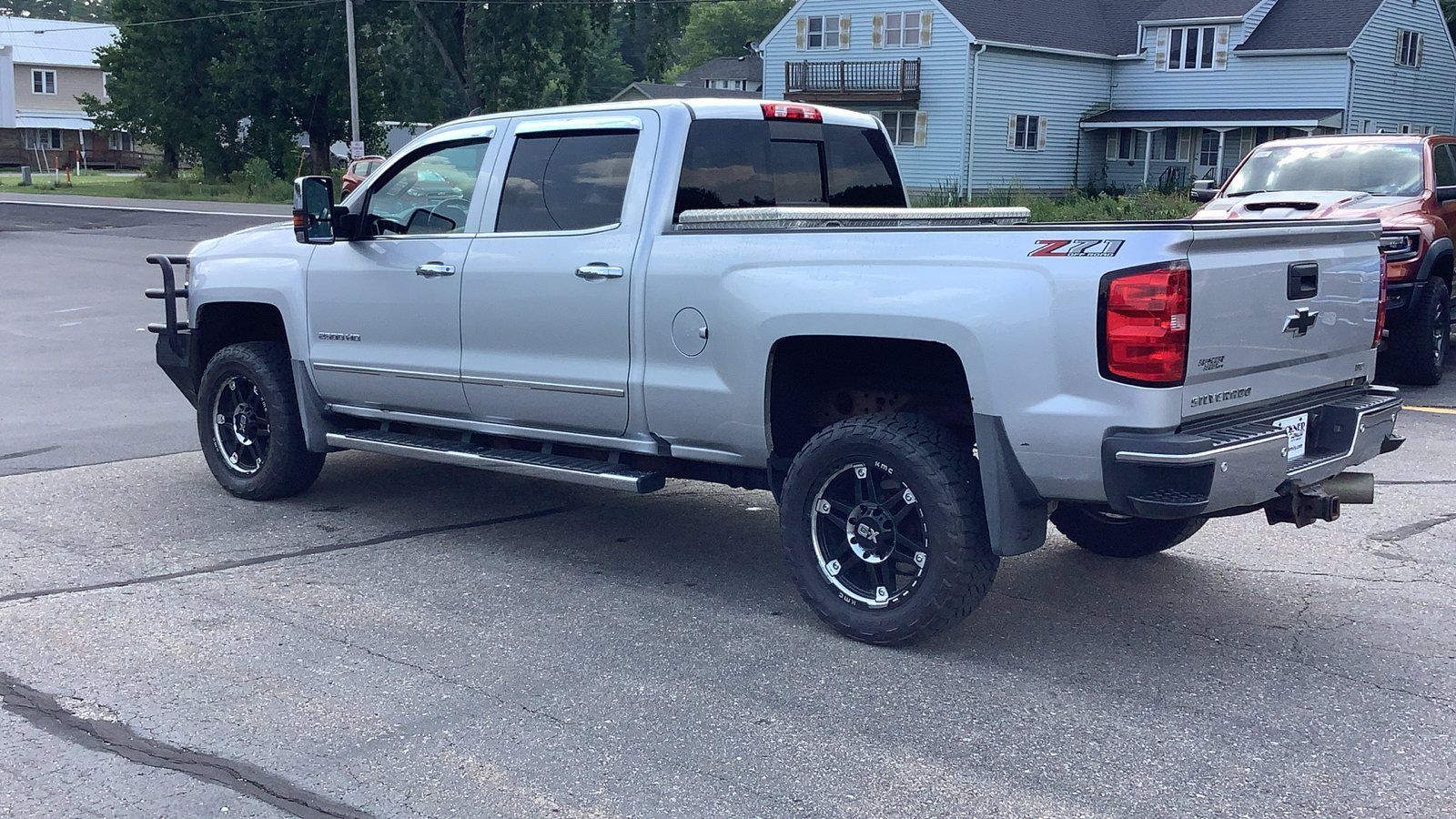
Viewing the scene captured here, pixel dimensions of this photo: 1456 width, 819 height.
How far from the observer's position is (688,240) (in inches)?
221

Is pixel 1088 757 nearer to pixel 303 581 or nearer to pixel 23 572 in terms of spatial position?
pixel 303 581

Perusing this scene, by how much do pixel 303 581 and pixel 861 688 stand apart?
2.63m

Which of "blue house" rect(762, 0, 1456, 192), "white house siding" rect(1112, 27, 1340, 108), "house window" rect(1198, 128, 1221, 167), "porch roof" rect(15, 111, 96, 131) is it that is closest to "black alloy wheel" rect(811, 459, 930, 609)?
"blue house" rect(762, 0, 1456, 192)

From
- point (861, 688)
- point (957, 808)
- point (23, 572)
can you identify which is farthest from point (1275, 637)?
point (23, 572)

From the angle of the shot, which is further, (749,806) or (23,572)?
(23,572)

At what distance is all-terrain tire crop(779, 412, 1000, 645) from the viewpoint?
16.2 feet

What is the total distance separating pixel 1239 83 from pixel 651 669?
44.1 m

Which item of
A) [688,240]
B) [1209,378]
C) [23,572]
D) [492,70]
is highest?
[492,70]

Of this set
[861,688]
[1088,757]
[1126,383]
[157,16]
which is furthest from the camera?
[157,16]

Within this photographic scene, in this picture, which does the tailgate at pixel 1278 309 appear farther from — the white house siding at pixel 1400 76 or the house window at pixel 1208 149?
the house window at pixel 1208 149

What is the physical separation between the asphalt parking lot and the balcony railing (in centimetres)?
3824

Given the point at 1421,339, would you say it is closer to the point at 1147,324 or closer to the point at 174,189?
the point at 1147,324

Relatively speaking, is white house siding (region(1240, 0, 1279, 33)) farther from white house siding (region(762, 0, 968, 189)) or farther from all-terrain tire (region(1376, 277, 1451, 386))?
all-terrain tire (region(1376, 277, 1451, 386))

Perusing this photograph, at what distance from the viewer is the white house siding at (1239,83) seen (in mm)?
42312
